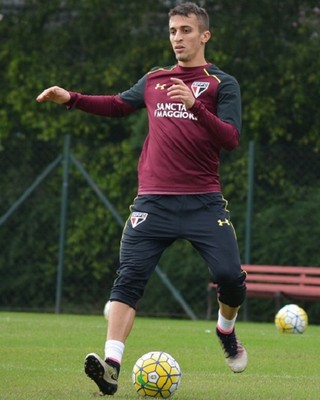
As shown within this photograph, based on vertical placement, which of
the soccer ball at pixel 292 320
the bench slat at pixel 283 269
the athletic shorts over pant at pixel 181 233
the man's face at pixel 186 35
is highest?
the man's face at pixel 186 35

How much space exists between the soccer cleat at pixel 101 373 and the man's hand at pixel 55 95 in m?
1.66

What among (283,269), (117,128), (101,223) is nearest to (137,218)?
(283,269)

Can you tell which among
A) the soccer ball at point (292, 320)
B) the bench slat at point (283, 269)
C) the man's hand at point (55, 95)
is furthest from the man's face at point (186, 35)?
the bench slat at point (283, 269)

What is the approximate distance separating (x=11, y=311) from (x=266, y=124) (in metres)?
5.02

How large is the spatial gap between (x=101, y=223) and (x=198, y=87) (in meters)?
10.2

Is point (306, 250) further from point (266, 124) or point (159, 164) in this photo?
point (159, 164)

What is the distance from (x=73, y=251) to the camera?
17.4m

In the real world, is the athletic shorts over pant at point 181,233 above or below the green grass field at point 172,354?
above

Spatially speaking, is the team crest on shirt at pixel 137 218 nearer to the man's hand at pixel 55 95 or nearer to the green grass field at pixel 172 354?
the man's hand at pixel 55 95

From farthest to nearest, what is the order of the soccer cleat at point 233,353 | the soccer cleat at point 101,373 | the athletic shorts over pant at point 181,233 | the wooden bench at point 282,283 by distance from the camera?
the wooden bench at point 282,283 < the soccer cleat at point 233,353 < the athletic shorts over pant at point 181,233 < the soccer cleat at point 101,373

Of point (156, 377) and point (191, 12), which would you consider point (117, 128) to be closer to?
point (191, 12)

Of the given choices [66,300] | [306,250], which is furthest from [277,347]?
[66,300]

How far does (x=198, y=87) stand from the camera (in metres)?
7.25

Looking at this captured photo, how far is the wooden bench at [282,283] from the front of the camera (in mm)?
15500
